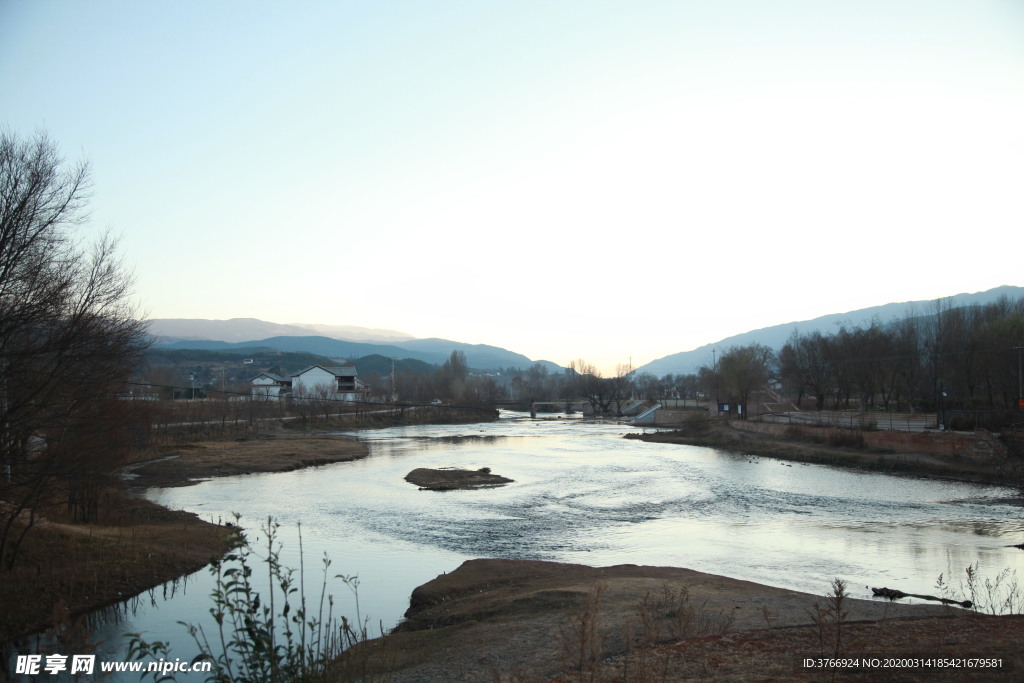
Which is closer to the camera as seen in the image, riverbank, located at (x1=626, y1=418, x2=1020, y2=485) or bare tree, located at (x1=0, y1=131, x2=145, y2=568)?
bare tree, located at (x1=0, y1=131, x2=145, y2=568)

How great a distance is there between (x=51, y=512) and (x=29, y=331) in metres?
10.1

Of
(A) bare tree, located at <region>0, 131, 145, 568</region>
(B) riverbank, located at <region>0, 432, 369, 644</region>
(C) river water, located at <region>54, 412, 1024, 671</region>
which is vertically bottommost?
(C) river water, located at <region>54, 412, 1024, 671</region>

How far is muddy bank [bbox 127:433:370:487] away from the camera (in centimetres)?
4175

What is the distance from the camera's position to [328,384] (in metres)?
142

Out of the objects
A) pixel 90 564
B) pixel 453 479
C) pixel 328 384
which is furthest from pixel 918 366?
pixel 328 384

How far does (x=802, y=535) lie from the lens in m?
24.0

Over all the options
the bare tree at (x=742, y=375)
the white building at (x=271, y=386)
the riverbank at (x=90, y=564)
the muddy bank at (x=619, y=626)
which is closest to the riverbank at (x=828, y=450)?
the bare tree at (x=742, y=375)

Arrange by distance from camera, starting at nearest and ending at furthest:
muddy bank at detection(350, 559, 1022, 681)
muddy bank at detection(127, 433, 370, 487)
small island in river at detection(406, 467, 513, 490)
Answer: muddy bank at detection(350, 559, 1022, 681)
small island in river at detection(406, 467, 513, 490)
muddy bank at detection(127, 433, 370, 487)

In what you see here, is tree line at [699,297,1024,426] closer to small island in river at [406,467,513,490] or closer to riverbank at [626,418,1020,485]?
riverbank at [626,418,1020,485]

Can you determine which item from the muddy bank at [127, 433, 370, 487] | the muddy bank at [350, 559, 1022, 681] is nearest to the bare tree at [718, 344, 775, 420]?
the muddy bank at [127, 433, 370, 487]

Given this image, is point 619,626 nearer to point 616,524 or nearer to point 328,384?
point 616,524

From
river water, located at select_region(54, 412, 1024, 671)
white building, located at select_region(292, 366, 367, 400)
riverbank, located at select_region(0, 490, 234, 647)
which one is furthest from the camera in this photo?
white building, located at select_region(292, 366, 367, 400)

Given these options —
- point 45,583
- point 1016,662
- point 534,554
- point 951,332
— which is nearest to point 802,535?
point 534,554

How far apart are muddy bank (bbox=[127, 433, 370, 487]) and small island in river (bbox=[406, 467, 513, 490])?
11.1 m
